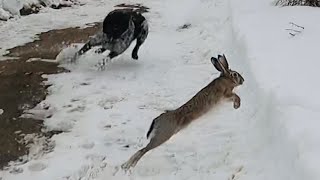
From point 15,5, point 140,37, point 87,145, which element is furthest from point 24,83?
point 15,5

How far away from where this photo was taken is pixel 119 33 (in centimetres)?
923

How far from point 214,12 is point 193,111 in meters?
7.58

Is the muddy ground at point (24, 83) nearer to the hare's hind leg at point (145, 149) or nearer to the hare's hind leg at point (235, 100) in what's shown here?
the hare's hind leg at point (145, 149)

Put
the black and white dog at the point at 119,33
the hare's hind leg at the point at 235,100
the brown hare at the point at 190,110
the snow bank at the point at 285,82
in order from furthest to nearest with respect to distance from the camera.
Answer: the black and white dog at the point at 119,33 < the hare's hind leg at the point at 235,100 < the brown hare at the point at 190,110 < the snow bank at the point at 285,82

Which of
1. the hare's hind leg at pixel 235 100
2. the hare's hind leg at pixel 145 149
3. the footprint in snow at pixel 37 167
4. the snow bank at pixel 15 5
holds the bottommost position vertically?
the snow bank at pixel 15 5

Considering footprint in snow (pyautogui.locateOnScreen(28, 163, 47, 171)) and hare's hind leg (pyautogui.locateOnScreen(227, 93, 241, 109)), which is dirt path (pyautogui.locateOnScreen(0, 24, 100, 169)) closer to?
footprint in snow (pyautogui.locateOnScreen(28, 163, 47, 171))

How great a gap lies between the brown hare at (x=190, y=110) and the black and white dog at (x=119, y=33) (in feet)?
13.0

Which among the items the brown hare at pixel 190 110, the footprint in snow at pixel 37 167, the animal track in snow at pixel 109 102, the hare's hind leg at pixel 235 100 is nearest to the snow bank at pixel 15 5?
the animal track in snow at pixel 109 102

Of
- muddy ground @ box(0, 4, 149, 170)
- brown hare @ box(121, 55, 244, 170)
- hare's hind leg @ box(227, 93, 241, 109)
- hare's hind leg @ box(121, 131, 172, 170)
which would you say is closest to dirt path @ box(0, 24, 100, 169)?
muddy ground @ box(0, 4, 149, 170)

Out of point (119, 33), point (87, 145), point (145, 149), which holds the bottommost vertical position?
point (119, 33)

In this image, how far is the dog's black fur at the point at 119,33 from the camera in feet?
30.2

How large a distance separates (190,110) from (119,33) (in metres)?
4.32

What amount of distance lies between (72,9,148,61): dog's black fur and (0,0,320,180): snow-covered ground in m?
0.23

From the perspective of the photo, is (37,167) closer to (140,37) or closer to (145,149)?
(145,149)
